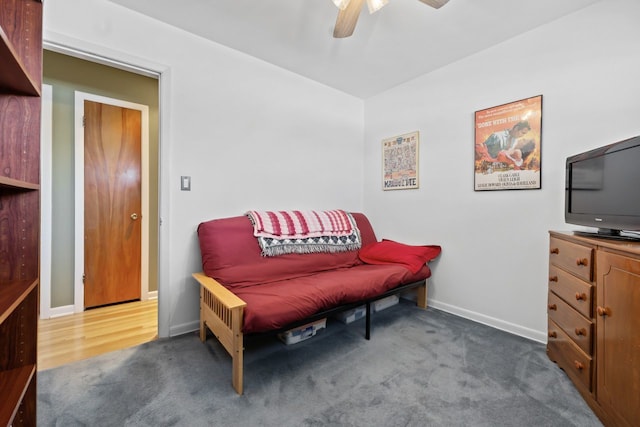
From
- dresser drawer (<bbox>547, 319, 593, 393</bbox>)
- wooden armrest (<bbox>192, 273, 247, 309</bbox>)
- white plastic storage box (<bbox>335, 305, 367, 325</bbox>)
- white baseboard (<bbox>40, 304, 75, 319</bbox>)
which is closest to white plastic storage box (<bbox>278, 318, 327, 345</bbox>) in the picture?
white plastic storage box (<bbox>335, 305, 367, 325</bbox>)

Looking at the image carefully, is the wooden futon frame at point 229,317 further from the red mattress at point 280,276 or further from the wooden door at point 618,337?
the wooden door at point 618,337

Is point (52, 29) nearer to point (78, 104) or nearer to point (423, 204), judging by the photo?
point (78, 104)

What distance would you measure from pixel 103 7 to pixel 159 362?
2.35m

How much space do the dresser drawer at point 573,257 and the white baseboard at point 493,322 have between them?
0.69 meters

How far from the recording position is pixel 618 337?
1.21 meters

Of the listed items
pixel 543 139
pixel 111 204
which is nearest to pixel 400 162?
pixel 543 139

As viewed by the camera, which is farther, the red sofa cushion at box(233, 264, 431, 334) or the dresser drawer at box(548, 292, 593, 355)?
the red sofa cushion at box(233, 264, 431, 334)

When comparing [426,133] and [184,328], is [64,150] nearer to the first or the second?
[184,328]

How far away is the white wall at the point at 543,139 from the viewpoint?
183 centimetres

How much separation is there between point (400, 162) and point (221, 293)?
225 centimetres

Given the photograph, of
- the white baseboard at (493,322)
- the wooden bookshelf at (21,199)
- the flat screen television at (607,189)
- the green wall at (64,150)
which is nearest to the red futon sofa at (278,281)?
the white baseboard at (493,322)

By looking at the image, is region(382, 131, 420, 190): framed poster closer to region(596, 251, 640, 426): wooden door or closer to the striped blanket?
the striped blanket

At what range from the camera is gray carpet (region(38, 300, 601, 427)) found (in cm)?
134

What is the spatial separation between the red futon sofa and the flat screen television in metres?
1.18
